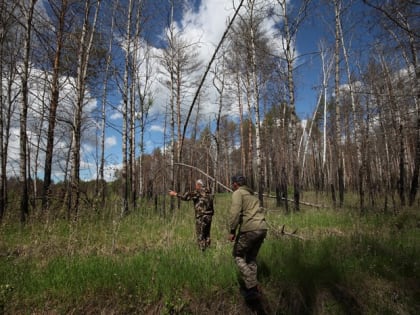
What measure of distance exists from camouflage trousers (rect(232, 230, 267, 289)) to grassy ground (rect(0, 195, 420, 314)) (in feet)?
1.58

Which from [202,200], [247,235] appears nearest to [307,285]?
[247,235]

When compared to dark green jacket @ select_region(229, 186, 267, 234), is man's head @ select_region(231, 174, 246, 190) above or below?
above

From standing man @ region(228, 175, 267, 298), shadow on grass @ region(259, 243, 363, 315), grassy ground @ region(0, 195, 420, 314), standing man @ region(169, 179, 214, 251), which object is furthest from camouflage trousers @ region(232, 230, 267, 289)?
standing man @ region(169, 179, 214, 251)

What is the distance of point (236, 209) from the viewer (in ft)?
12.0

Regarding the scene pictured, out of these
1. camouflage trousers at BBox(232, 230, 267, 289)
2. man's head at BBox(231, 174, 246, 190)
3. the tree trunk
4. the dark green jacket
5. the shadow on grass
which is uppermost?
the tree trunk

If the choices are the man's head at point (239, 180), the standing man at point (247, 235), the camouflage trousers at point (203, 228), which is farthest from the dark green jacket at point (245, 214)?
the camouflage trousers at point (203, 228)

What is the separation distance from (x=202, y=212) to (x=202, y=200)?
28 cm

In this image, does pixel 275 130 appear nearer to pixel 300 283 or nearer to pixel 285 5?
pixel 285 5

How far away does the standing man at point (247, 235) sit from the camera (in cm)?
347

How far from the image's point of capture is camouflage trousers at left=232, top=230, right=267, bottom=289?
11.4 ft

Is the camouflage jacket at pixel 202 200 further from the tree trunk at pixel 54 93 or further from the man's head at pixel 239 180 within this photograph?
the tree trunk at pixel 54 93

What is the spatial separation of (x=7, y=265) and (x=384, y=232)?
325 inches

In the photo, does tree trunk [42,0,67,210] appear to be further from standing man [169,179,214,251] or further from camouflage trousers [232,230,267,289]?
camouflage trousers [232,230,267,289]

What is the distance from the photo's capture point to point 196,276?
12.6 feet
